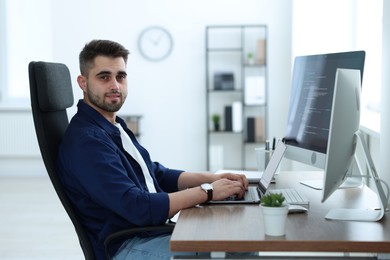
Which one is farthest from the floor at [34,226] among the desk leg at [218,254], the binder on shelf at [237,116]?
the desk leg at [218,254]

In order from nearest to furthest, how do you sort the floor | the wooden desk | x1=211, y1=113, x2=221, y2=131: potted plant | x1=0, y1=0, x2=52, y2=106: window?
the wooden desk < the floor < x1=211, y1=113, x2=221, y2=131: potted plant < x1=0, y1=0, x2=52, y2=106: window

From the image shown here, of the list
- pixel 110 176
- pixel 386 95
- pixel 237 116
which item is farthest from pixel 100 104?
pixel 237 116

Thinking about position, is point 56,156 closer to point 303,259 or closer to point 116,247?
point 116,247

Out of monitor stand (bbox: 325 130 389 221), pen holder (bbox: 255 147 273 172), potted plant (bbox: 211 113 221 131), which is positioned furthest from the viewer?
potted plant (bbox: 211 113 221 131)

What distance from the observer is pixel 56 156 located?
224 centimetres

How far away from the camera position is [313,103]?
2.52 metres

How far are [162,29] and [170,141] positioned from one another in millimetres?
1125

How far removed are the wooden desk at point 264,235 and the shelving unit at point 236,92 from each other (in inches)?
179

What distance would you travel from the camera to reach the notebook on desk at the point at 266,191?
2.15m

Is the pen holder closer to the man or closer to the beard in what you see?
the man

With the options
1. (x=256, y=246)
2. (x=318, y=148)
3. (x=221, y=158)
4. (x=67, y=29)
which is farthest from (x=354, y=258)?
(x=67, y=29)

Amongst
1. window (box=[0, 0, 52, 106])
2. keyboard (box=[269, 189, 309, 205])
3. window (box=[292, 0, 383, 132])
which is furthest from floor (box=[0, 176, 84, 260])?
window (box=[292, 0, 383, 132])

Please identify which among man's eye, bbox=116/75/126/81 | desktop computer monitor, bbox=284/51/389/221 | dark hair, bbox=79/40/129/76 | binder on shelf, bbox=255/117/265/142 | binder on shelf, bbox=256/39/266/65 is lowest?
binder on shelf, bbox=255/117/265/142

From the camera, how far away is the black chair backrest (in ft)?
7.12
